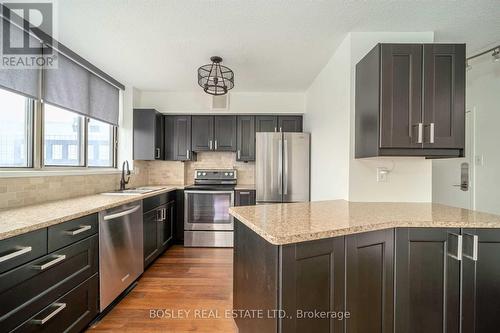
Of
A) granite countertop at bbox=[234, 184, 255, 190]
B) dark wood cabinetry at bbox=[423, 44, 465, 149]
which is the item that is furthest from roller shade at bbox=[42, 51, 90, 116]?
dark wood cabinetry at bbox=[423, 44, 465, 149]

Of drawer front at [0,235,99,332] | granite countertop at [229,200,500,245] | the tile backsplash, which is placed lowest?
drawer front at [0,235,99,332]

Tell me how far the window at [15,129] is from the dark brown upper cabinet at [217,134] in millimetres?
2006

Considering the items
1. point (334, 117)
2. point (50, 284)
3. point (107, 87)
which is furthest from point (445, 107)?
point (107, 87)

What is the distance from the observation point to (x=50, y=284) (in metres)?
1.35

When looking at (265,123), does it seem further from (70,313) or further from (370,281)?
(70,313)

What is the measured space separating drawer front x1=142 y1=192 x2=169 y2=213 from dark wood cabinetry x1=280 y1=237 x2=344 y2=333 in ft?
6.69

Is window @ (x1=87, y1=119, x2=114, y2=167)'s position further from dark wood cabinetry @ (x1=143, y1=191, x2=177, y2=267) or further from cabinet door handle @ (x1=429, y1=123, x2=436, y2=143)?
cabinet door handle @ (x1=429, y1=123, x2=436, y2=143)

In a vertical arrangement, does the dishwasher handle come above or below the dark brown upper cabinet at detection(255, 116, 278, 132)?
below

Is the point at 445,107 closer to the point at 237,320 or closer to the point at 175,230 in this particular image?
the point at 237,320

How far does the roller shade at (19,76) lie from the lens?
1665 millimetres

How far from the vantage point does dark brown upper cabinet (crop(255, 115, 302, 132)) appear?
144 inches

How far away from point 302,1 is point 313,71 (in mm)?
1282

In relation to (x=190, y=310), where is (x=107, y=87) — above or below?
above

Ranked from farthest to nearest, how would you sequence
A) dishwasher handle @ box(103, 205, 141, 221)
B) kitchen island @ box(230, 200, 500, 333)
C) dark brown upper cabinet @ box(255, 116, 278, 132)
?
dark brown upper cabinet @ box(255, 116, 278, 132)
dishwasher handle @ box(103, 205, 141, 221)
kitchen island @ box(230, 200, 500, 333)
